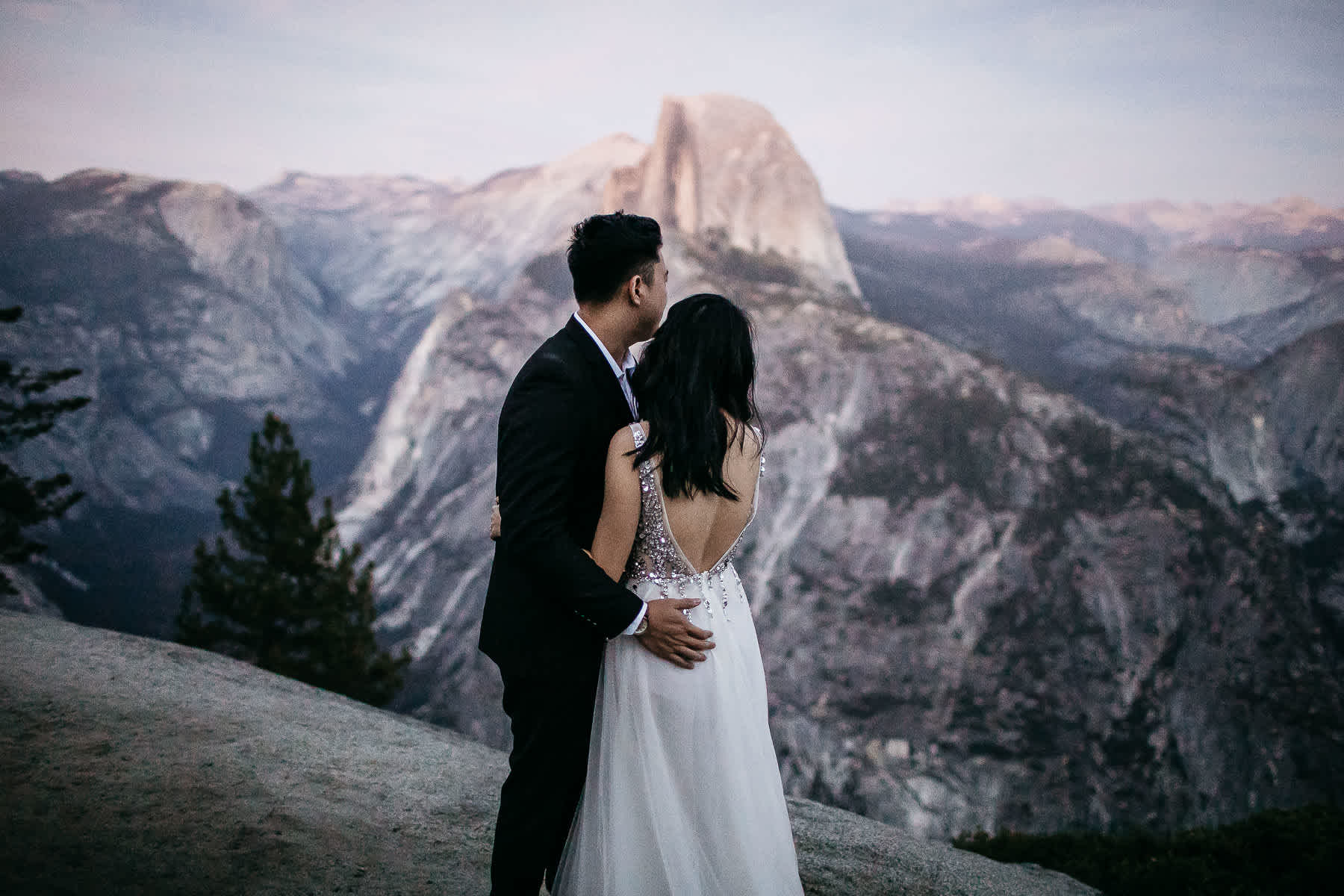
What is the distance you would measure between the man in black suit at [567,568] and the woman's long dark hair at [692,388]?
9.8 inches

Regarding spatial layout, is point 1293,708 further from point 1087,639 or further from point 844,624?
point 844,624

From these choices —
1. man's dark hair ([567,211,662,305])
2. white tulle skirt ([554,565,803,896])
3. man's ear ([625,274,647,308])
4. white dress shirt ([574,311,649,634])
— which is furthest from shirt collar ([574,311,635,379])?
white tulle skirt ([554,565,803,896])

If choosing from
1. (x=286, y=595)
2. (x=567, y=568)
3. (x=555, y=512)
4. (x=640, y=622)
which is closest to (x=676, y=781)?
(x=640, y=622)

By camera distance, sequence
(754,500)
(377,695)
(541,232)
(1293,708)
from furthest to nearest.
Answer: (541,232)
(1293,708)
(377,695)
(754,500)

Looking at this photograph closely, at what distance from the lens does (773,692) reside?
59219mm

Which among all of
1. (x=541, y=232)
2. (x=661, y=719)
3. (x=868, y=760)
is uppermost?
(x=541, y=232)

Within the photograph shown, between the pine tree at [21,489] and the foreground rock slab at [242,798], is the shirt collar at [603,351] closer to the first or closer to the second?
the foreground rock slab at [242,798]

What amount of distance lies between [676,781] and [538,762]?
2.25 ft

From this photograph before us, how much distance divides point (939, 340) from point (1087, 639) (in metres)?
30.9

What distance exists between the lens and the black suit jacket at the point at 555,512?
3326 millimetres

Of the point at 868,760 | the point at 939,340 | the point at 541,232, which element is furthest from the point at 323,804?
the point at 541,232

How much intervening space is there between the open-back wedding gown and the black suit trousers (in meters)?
0.12

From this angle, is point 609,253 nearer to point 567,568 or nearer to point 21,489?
point 567,568

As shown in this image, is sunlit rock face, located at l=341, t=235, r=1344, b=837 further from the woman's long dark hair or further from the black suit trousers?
the woman's long dark hair
